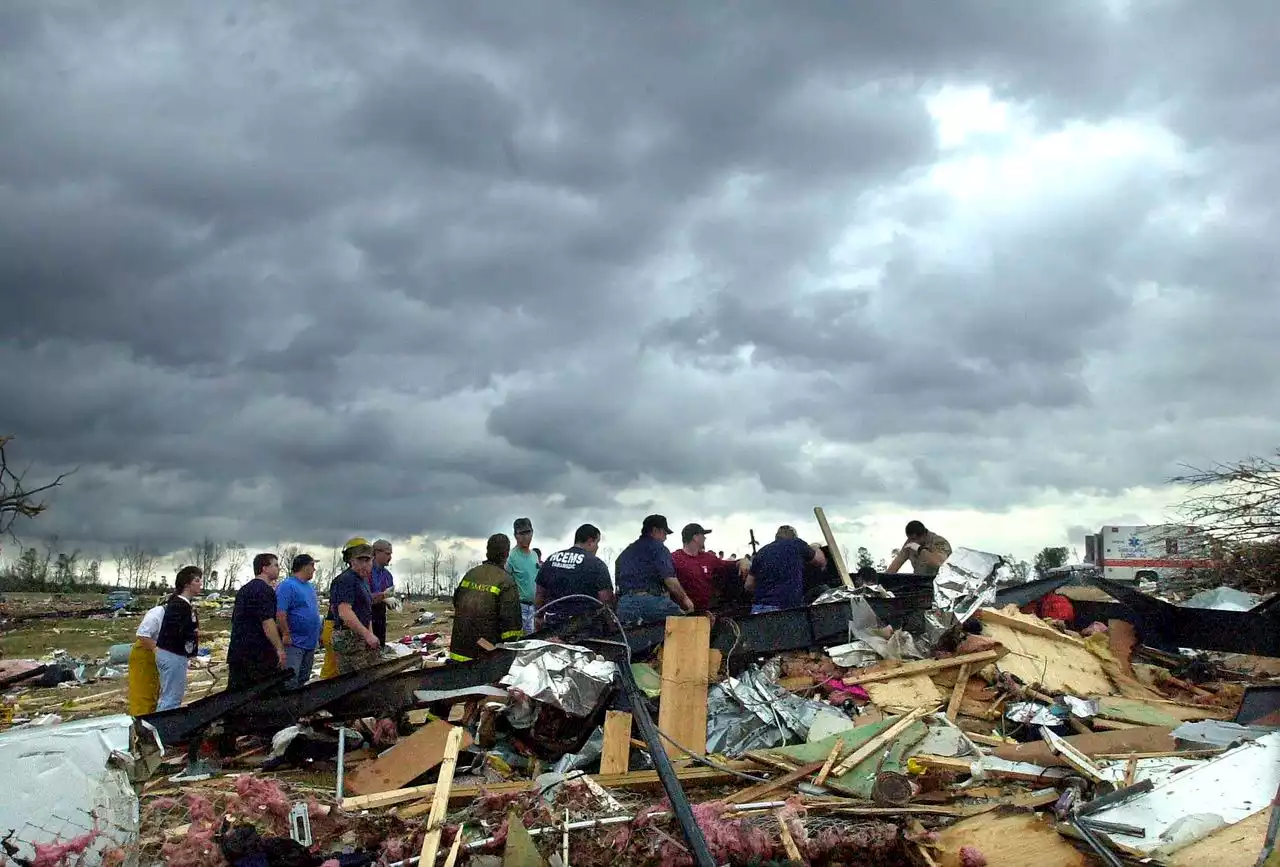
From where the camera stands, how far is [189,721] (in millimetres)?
6711

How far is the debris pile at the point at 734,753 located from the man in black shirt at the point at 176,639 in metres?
0.64

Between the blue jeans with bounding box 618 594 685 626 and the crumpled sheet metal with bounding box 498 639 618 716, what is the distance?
4.06ft

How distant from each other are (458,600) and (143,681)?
2883 millimetres

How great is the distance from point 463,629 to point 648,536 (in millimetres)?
2001

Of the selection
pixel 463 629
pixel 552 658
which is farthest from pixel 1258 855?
pixel 463 629

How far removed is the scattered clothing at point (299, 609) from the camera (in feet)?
26.6

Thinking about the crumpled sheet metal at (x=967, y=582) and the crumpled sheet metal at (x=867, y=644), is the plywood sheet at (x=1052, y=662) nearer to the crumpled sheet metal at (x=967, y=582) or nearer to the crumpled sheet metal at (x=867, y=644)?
the crumpled sheet metal at (x=967, y=582)

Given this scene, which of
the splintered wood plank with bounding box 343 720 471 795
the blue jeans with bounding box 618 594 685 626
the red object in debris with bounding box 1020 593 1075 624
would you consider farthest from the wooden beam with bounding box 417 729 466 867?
the red object in debris with bounding box 1020 593 1075 624

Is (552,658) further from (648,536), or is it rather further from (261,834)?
(261,834)

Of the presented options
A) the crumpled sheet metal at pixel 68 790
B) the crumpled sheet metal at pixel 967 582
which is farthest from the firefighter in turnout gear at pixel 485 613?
the crumpled sheet metal at pixel 967 582

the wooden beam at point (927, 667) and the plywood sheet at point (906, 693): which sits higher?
the wooden beam at point (927, 667)

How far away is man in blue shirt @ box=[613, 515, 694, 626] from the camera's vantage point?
832 centimetres

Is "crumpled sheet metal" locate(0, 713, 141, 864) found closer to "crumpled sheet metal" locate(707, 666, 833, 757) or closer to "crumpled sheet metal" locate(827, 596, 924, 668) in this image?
"crumpled sheet metal" locate(707, 666, 833, 757)

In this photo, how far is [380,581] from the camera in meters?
9.27
